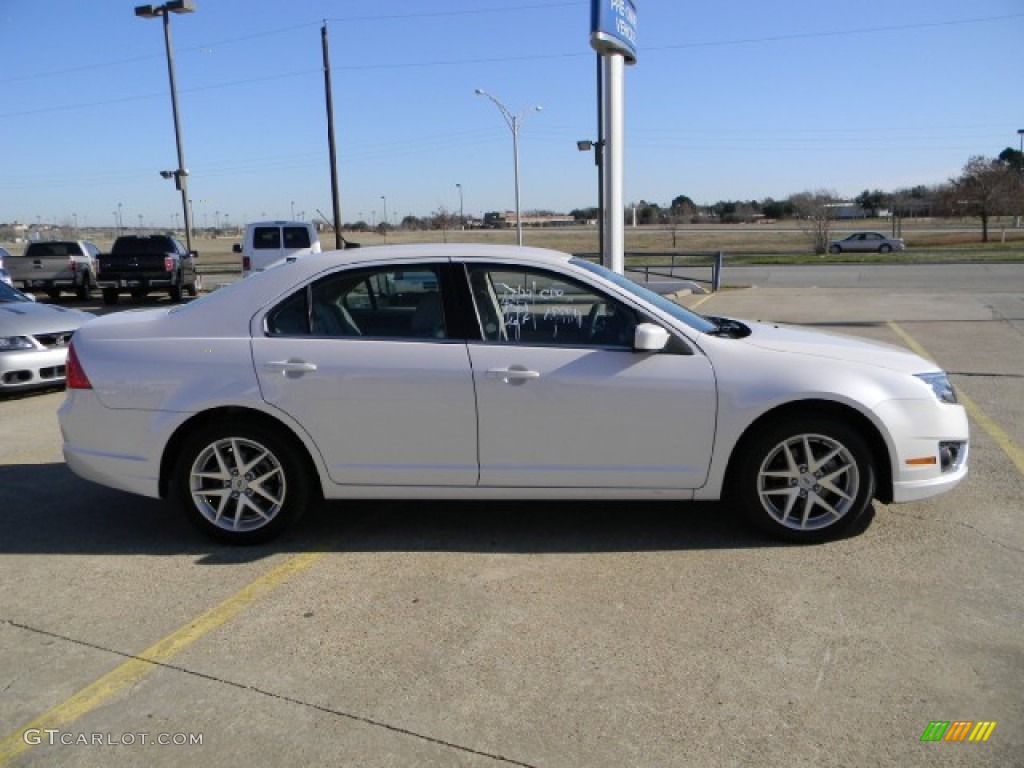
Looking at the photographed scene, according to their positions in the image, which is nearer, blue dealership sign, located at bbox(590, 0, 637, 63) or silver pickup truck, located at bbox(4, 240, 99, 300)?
blue dealership sign, located at bbox(590, 0, 637, 63)

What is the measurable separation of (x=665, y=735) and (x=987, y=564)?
2.22 meters

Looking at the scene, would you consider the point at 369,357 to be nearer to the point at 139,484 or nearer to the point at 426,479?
the point at 426,479

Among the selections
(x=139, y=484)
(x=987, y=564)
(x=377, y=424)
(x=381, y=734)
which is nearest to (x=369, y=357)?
(x=377, y=424)

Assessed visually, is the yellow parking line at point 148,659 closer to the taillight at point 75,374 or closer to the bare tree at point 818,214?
the taillight at point 75,374

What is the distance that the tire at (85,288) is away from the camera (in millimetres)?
22841

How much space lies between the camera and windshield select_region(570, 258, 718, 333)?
14.7ft

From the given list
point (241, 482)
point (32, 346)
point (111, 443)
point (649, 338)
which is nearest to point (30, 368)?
point (32, 346)

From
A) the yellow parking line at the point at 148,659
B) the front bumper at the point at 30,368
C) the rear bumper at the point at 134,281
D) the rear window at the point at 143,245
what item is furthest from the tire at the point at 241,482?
the rear window at the point at 143,245

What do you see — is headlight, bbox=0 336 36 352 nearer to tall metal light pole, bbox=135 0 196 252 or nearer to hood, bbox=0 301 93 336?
hood, bbox=0 301 93 336

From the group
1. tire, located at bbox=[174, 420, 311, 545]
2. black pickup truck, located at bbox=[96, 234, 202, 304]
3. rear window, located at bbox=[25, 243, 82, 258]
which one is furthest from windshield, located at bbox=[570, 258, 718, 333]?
rear window, located at bbox=[25, 243, 82, 258]

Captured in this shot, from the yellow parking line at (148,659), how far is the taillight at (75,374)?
145 cm

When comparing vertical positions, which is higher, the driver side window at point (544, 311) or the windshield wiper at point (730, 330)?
the driver side window at point (544, 311)

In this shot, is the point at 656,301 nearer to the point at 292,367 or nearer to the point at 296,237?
the point at 292,367

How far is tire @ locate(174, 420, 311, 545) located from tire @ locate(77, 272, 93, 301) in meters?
21.0
